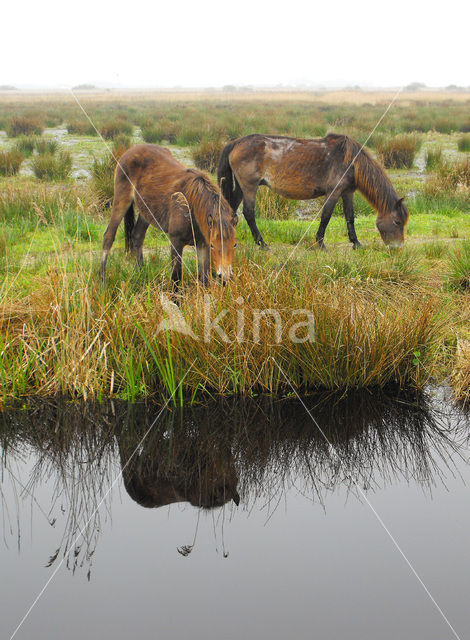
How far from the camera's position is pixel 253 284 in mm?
4645

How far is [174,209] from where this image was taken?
5.35m

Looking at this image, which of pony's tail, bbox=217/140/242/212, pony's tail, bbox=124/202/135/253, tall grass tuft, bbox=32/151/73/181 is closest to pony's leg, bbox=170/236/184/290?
pony's tail, bbox=124/202/135/253

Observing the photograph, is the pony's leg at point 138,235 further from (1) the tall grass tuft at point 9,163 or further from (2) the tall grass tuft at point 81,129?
(2) the tall grass tuft at point 81,129

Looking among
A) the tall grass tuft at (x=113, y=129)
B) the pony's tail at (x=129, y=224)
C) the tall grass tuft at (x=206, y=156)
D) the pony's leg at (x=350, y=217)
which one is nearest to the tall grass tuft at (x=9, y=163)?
the tall grass tuft at (x=206, y=156)

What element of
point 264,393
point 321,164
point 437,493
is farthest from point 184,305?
point 321,164

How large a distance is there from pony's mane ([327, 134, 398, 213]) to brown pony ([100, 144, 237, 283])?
250 cm

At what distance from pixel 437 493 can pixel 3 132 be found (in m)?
20.7

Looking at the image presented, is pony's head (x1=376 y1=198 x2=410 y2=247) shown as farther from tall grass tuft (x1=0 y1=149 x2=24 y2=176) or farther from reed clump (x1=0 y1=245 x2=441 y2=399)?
tall grass tuft (x1=0 y1=149 x2=24 y2=176)

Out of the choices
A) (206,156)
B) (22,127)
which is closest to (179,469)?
(206,156)

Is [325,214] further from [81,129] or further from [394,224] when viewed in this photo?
[81,129]

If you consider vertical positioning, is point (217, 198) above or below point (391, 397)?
above

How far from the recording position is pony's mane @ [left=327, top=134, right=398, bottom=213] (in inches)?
296

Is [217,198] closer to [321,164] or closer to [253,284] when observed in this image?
[253,284]

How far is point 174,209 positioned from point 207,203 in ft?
1.45
